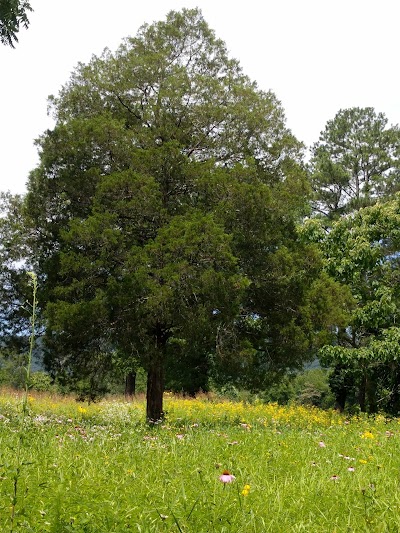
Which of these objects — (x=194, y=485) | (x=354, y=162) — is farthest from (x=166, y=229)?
(x=354, y=162)

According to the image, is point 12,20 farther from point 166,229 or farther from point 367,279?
point 367,279

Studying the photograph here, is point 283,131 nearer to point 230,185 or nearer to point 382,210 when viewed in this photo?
point 230,185

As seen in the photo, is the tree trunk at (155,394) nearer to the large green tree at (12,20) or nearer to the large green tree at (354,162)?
the large green tree at (12,20)

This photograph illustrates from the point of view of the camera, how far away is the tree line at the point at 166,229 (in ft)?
30.2

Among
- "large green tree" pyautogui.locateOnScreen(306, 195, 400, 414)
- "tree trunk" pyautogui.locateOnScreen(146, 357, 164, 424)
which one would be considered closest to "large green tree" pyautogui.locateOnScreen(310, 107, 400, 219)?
"large green tree" pyautogui.locateOnScreen(306, 195, 400, 414)

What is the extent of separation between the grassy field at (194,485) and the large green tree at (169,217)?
3292 mm

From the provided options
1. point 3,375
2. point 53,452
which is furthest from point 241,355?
point 3,375

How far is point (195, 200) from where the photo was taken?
10.7 metres

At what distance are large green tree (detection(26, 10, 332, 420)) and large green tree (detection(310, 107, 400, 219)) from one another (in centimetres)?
1257

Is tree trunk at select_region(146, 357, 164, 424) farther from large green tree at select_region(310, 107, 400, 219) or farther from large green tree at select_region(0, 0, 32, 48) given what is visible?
large green tree at select_region(310, 107, 400, 219)

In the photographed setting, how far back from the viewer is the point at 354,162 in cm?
2389

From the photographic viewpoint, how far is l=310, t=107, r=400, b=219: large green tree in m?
23.4

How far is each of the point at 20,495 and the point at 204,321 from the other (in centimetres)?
609

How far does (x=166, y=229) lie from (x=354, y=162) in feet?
56.9
